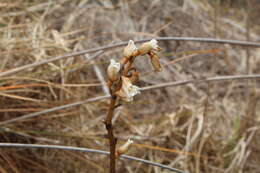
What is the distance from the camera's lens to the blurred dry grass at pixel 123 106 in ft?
4.12

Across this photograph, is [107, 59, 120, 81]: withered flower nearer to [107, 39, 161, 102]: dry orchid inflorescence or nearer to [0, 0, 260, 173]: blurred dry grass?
[107, 39, 161, 102]: dry orchid inflorescence

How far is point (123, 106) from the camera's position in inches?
61.2

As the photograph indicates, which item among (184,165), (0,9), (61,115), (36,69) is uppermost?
(0,9)

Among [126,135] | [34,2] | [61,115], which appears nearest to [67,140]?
[61,115]

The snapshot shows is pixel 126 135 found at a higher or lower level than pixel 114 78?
lower

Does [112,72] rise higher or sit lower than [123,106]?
higher

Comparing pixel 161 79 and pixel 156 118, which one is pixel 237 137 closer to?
pixel 156 118

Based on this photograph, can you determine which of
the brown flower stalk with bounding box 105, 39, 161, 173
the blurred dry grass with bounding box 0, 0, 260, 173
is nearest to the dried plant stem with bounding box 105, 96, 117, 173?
the brown flower stalk with bounding box 105, 39, 161, 173

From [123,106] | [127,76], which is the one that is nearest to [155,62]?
[127,76]

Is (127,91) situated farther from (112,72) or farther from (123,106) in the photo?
(123,106)

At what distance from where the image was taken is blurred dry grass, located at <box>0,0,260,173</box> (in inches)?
49.4

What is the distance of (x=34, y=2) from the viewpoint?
1794mm

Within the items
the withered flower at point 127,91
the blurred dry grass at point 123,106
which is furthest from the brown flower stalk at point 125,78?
the blurred dry grass at point 123,106

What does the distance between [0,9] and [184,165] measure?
1020 millimetres
